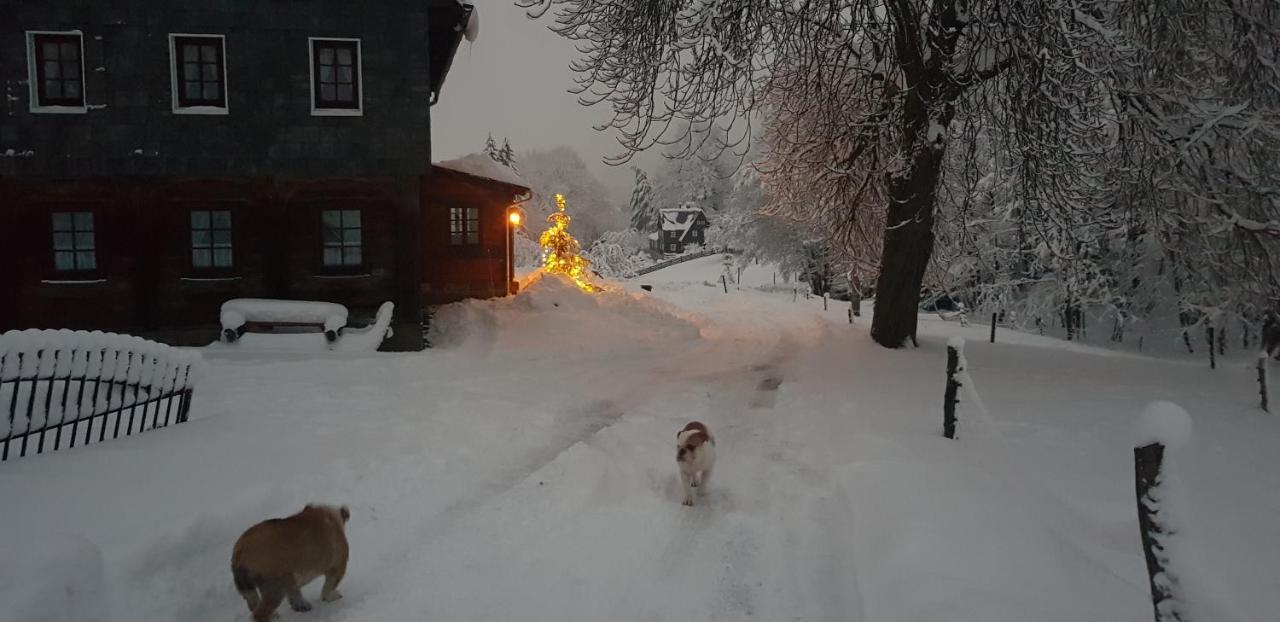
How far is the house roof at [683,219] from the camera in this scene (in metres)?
86.5

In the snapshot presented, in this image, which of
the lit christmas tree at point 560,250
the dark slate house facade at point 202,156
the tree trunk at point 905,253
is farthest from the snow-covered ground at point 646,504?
the lit christmas tree at point 560,250

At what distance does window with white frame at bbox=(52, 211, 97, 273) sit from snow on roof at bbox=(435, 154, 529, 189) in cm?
764

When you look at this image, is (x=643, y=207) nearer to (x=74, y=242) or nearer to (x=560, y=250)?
(x=560, y=250)

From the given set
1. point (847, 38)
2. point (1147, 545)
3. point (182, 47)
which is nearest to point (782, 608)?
point (1147, 545)

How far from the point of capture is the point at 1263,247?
1138 cm

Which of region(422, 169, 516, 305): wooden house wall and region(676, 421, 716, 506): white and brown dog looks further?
region(422, 169, 516, 305): wooden house wall

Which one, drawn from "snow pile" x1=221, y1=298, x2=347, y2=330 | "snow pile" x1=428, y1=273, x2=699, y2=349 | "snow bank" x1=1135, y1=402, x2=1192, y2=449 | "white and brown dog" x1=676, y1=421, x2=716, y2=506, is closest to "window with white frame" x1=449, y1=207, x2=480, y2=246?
"snow pile" x1=428, y1=273, x2=699, y2=349

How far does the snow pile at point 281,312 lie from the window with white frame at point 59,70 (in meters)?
5.14

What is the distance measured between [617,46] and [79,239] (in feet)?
41.0

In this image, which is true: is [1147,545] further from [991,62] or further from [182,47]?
[182,47]

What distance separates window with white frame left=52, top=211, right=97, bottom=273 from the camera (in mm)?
15164

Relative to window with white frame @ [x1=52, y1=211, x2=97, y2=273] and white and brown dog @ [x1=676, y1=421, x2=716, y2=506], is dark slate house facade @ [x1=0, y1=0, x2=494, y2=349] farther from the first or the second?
white and brown dog @ [x1=676, y1=421, x2=716, y2=506]

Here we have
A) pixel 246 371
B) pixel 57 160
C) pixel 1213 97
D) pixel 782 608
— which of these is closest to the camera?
pixel 782 608

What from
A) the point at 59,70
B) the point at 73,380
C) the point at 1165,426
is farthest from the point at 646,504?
the point at 59,70
